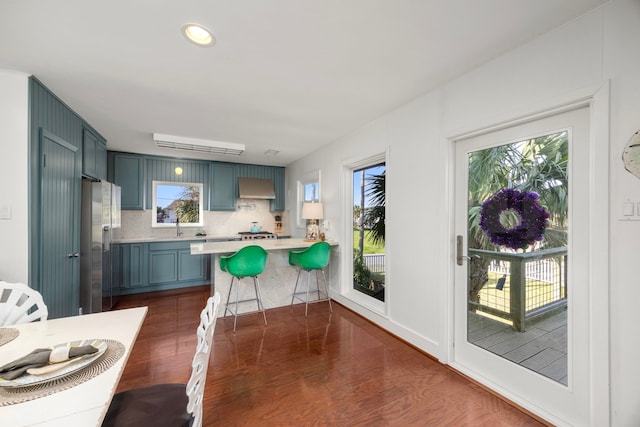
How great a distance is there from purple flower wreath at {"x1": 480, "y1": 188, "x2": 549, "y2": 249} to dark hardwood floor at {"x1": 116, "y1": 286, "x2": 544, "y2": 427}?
3.82 ft

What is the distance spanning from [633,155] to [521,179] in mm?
593

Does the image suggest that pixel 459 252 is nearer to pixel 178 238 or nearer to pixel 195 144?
pixel 195 144

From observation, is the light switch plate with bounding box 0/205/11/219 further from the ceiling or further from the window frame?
the window frame

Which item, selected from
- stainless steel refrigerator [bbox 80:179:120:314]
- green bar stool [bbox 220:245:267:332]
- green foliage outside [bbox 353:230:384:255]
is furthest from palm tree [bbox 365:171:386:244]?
stainless steel refrigerator [bbox 80:179:120:314]

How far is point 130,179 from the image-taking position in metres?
4.62

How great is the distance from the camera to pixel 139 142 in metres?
4.01

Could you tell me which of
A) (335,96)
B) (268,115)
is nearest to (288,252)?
(268,115)

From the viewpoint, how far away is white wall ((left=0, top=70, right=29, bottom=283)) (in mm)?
2064

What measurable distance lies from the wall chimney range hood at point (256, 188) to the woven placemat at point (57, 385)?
4471 millimetres

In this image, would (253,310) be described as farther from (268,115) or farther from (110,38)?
(110,38)

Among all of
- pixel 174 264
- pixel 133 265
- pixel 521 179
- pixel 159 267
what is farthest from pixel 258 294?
pixel 521 179

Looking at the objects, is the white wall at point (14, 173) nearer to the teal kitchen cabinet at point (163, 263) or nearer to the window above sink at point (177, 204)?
the teal kitchen cabinet at point (163, 263)

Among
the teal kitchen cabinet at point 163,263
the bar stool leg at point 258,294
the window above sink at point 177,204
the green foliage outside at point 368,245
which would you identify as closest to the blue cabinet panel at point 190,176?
the window above sink at point 177,204

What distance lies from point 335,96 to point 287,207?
3.53m
